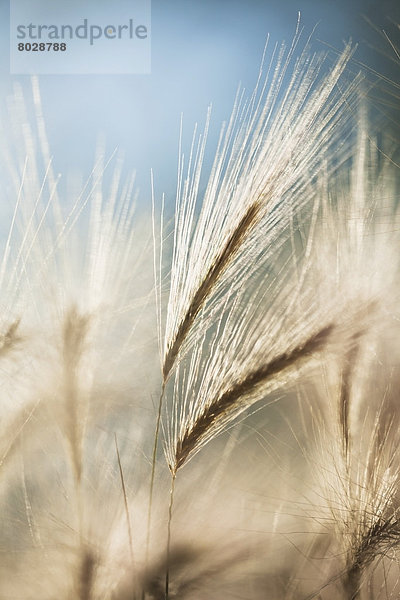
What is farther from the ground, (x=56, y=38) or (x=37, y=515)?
(x=56, y=38)

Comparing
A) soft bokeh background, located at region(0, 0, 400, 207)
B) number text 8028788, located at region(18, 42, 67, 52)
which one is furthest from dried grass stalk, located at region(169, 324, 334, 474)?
number text 8028788, located at region(18, 42, 67, 52)

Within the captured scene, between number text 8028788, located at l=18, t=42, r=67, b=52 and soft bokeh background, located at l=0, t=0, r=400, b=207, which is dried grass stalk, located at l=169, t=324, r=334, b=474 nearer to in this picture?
soft bokeh background, located at l=0, t=0, r=400, b=207

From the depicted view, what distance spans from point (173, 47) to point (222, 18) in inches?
3.2

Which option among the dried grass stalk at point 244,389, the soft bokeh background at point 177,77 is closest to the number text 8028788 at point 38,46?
the soft bokeh background at point 177,77

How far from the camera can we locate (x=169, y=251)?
727 millimetres

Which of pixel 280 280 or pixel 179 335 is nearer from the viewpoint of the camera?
pixel 179 335

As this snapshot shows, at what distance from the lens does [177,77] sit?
0.73m

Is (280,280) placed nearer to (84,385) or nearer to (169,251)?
(169,251)

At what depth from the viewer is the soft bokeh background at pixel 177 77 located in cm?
71

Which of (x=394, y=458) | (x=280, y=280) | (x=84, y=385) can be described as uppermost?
(x=280, y=280)

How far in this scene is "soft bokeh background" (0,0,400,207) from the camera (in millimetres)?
714

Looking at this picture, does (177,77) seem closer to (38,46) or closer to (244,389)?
(38,46)

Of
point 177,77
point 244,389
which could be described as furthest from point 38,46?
point 244,389

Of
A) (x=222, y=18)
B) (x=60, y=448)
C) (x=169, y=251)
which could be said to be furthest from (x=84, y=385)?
(x=222, y=18)
